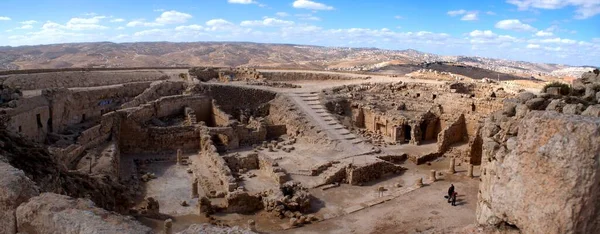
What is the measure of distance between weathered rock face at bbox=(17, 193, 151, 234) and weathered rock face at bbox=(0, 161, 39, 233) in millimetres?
138

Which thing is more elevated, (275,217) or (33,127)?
(33,127)

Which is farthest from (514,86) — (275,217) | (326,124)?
(275,217)

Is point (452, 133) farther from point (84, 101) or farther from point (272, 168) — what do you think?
point (84, 101)

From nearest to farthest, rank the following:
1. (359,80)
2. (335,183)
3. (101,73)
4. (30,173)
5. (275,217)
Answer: (30,173) → (275,217) → (335,183) → (101,73) → (359,80)

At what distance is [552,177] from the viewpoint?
167 inches

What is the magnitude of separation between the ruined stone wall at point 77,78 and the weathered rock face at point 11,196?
22379mm

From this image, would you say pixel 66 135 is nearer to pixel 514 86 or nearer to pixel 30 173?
pixel 30 173

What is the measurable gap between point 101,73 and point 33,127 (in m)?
15.7

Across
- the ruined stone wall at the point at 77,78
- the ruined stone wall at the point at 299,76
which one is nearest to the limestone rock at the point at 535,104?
the ruined stone wall at the point at 77,78

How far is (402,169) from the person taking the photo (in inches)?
705

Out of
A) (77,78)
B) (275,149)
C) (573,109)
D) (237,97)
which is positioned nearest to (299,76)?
(237,97)

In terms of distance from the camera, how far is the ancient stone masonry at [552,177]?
4.11 metres

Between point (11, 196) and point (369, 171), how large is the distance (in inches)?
508

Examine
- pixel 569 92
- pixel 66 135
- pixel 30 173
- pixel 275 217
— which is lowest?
pixel 275 217
